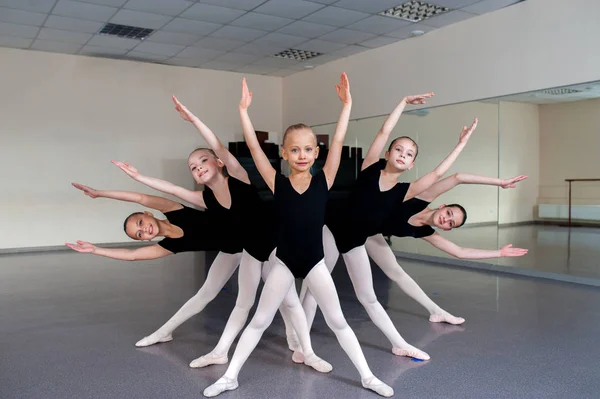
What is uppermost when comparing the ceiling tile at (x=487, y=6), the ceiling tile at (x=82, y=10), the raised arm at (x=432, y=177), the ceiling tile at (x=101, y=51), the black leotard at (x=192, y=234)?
the ceiling tile at (x=82, y=10)

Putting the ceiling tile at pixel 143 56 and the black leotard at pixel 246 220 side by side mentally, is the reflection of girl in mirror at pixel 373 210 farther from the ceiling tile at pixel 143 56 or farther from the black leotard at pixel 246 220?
the ceiling tile at pixel 143 56

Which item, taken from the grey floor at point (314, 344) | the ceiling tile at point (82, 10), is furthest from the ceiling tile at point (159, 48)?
the grey floor at point (314, 344)

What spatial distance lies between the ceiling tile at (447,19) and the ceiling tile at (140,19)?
318cm

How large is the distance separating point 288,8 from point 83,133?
407cm

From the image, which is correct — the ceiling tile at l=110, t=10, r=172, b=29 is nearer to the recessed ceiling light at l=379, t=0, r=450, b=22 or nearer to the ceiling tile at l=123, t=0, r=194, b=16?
the ceiling tile at l=123, t=0, r=194, b=16

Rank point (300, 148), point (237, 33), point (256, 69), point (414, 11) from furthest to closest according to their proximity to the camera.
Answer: point (256, 69)
point (237, 33)
point (414, 11)
point (300, 148)

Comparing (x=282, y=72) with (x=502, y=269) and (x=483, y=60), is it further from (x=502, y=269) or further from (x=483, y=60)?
(x=502, y=269)

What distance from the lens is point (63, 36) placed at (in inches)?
282

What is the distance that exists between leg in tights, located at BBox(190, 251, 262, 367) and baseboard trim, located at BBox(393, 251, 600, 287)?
3819mm

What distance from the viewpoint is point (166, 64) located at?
349 inches

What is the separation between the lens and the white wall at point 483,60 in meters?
5.35

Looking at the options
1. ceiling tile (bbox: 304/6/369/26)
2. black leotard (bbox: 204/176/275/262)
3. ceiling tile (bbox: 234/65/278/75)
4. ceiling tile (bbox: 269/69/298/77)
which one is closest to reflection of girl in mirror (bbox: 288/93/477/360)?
black leotard (bbox: 204/176/275/262)

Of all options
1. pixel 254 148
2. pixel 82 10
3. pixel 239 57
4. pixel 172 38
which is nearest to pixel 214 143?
pixel 254 148

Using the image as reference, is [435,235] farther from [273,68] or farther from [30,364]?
[273,68]
